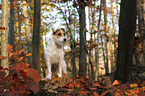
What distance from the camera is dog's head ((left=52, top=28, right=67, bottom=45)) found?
4.96 m

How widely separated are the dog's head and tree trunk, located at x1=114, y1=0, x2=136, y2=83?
6.53 ft

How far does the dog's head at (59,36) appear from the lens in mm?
4962

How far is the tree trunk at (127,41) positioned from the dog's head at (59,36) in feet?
6.53

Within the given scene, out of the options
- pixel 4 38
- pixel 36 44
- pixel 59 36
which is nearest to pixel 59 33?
pixel 59 36

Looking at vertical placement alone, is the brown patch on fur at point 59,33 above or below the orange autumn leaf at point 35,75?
above

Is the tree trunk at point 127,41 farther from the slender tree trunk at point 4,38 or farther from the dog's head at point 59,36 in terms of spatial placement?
the slender tree trunk at point 4,38

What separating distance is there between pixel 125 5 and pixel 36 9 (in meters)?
2.09

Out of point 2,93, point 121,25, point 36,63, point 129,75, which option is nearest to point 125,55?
point 129,75

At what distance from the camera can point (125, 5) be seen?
359 cm

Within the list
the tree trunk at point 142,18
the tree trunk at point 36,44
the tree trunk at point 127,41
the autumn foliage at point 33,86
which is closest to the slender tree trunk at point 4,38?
the autumn foliage at point 33,86

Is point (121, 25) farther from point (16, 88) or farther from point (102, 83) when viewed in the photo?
point (16, 88)

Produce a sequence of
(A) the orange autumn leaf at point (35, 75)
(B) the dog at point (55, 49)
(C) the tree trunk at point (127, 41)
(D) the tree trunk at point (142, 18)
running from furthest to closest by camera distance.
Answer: (B) the dog at point (55, 49) < (D) the tree trunk at point (142, 18) < (C) the tree trunk at point (127, 41) < (A) the orange autumn leaf at point (35, 75)

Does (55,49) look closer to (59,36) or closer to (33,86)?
(59,36)

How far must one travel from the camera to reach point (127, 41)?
11.3ft
